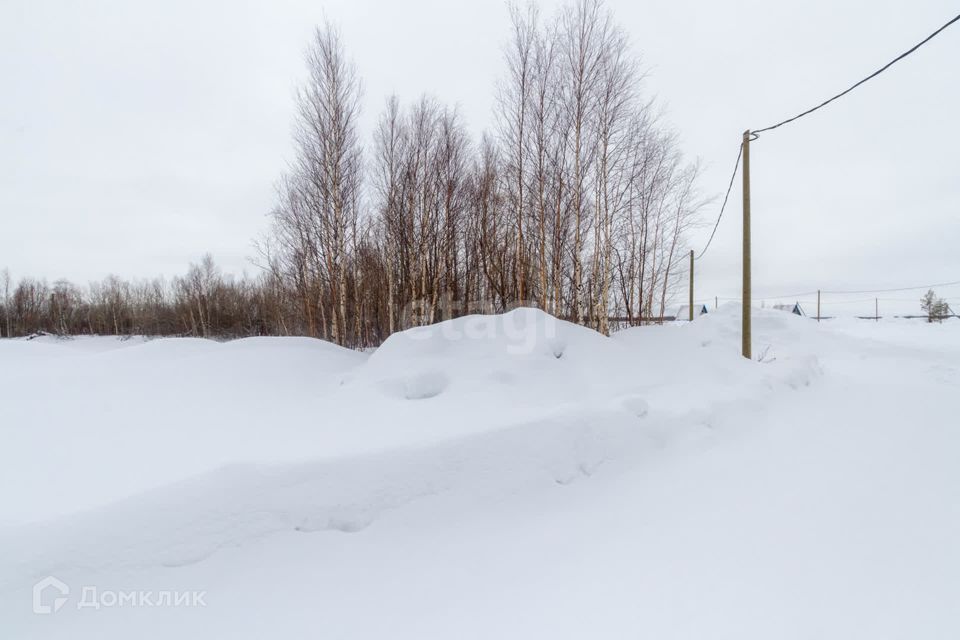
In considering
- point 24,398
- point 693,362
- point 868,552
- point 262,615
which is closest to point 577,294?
point 693,362

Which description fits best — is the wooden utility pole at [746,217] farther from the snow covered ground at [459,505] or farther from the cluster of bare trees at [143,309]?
the cluster of bare trees at [143,309]

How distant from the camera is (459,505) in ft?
8.01

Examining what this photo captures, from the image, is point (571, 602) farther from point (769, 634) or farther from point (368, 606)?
point (368, 606)

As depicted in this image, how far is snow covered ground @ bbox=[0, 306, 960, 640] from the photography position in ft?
5.52

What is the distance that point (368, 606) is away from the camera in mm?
1776

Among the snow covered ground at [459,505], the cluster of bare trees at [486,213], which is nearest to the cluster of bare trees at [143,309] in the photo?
the cluster of bare trees at [486,213]

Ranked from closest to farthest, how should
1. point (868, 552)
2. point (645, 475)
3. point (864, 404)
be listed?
point (868, 552) < point (645, 475) < point (864, 404)

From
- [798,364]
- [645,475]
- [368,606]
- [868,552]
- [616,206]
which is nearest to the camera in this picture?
[368,606]

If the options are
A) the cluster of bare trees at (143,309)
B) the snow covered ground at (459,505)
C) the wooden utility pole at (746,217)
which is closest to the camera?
the snow covered ground at (459,505)

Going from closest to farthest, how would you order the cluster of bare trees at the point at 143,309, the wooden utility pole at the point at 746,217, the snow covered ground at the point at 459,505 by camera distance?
the snow covered ground at the point at 459,505
the wooden utility pole at the point at 746,217
the cluster of bare trees at the point at 143,309

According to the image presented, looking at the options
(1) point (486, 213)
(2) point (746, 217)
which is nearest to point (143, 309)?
(1) point (486, 213)

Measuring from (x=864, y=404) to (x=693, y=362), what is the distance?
2.28m

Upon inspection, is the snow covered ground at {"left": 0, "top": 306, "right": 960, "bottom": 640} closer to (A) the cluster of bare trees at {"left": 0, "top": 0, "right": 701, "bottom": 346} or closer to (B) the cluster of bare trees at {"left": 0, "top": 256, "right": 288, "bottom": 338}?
(A) the cluster of bare trees at {"left": 0, "top": 0, "right": 701, "bottom": 346}

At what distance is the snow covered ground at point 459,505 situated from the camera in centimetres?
168
